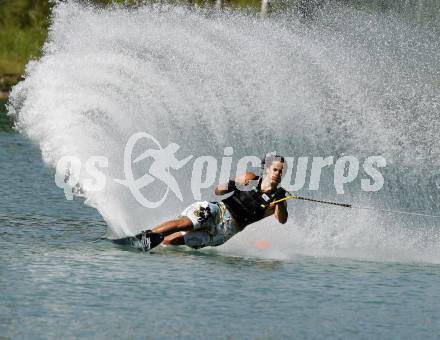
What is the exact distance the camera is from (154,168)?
16375mm

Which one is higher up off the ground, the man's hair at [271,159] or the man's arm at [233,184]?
the man's hair at [271,159]

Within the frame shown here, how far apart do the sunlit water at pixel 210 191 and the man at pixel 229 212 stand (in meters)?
0.21

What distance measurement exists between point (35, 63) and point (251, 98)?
3712mm

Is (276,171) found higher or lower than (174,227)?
higher

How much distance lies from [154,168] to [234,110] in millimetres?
1999

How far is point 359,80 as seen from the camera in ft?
67.1

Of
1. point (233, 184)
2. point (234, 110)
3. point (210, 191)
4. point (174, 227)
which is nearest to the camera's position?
point (174, 227)

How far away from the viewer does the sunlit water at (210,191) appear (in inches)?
416

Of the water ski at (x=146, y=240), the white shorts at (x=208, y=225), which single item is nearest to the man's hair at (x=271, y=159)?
the white shorts at (x=208, y=225)

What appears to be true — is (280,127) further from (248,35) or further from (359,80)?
(359,80)

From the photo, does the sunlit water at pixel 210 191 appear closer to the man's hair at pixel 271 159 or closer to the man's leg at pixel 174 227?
the man's leg at pixel 174 227

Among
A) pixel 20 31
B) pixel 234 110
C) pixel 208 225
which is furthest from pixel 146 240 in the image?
pixel 20 31

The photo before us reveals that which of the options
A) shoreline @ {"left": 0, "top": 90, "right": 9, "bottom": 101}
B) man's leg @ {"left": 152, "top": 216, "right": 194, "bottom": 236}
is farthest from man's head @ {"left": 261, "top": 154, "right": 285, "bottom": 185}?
shoreline @ {"left": 0, "top": 90, "right": 9, "bottom": 101}

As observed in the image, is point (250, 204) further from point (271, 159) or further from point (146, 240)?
point (146, 240)
